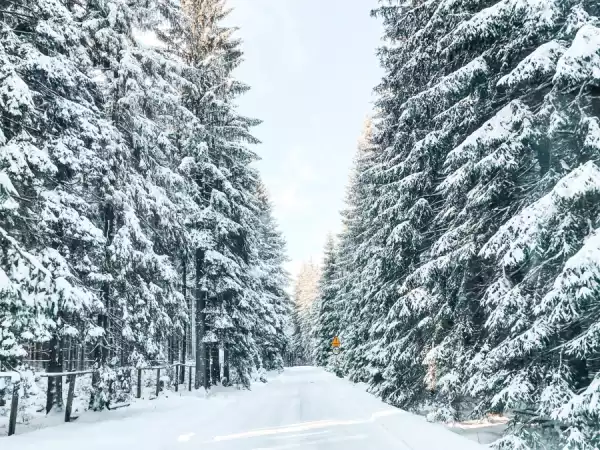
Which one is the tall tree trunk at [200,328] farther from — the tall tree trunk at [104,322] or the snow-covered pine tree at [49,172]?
the snow-covered pine tree at [49,172]

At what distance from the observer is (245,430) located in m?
10.3

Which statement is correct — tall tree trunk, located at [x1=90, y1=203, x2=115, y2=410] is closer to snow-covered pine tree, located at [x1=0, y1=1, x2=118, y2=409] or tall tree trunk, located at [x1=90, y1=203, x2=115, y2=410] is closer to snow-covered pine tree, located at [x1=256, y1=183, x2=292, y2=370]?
snow-covered pine tree, located at [x1=0, y1=1, x2=118, y2=409]

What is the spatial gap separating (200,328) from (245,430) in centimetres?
975

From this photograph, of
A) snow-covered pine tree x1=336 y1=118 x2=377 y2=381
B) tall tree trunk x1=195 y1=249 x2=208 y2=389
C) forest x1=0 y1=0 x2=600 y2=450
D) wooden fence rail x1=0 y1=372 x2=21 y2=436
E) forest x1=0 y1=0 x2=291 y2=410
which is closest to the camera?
forest x1=0 y1=0 x2=600 y2=450

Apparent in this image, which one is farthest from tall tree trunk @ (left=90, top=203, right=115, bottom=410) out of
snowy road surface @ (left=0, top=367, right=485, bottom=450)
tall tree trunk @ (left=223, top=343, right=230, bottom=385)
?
tall tree trunk @ (left=223, top=343, right=230, bottom=385)

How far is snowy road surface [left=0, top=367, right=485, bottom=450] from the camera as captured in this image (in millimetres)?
8219

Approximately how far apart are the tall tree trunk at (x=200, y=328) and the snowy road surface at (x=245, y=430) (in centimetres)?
436

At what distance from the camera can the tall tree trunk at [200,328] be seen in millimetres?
19453

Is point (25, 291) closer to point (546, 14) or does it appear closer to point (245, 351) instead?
point (546, 14)

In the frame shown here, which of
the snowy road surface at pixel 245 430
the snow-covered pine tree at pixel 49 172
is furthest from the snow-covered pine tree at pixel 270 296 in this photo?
the snow-covered pine tree at pixel 49 172

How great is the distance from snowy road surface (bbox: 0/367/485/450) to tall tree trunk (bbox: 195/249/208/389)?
436 cm

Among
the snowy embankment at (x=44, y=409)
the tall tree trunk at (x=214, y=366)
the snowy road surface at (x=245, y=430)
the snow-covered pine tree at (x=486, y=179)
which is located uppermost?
the snow-covered pine tree at (x=486, y=179)

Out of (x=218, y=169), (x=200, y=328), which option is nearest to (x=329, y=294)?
(x=200, y=328)

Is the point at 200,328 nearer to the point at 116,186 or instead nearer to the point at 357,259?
the point at 116,186
